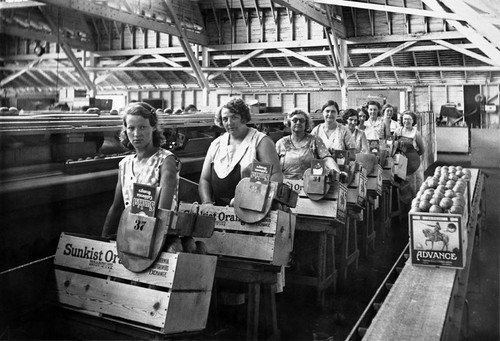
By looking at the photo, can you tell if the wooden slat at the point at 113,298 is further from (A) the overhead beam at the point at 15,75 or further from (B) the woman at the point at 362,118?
(B) the woman at the point at 362,118

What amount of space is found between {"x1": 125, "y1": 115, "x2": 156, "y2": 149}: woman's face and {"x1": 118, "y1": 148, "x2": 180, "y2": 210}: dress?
0.25 ft

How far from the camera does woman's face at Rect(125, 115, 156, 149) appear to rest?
6.19 ft

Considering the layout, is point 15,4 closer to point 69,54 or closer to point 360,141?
point 69,54

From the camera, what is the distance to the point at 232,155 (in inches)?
103

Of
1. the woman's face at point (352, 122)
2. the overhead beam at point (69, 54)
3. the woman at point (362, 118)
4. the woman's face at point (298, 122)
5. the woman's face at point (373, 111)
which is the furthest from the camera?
the woman at point (362, 118)

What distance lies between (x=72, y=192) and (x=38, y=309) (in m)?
1.00

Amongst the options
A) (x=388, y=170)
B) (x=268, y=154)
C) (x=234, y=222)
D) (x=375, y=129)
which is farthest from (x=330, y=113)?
(x=234, y=222)

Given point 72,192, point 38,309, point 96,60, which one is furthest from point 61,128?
point 38,309

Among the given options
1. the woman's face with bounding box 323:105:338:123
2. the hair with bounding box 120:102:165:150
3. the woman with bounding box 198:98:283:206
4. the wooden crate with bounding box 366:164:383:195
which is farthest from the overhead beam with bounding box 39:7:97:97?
the wooden crate with bounding box 366:164:383:195

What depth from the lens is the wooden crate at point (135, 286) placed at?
1.59 meters

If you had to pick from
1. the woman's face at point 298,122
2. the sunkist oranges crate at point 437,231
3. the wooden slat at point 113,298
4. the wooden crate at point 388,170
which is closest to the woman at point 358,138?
the wooden crate at point 388,170

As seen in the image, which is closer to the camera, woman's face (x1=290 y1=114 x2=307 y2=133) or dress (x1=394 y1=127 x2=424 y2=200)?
woman's face (x1=290 y1=114 x2=307 y2=133)

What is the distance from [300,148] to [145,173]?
171 cm

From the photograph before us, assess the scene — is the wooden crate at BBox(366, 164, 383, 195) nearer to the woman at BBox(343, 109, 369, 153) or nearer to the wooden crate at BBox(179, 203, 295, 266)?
the woman at BBox(343, 109, 369, 153)
